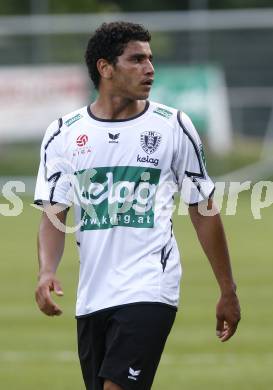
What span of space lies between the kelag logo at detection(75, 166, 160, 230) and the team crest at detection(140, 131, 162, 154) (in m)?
0.10

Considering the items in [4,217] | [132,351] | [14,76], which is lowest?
[4,217]

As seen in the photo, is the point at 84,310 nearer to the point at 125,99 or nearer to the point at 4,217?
the point at 125,99

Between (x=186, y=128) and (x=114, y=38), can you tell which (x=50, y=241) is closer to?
(x=186, y=128)

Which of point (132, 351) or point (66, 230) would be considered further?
point (66, 230)

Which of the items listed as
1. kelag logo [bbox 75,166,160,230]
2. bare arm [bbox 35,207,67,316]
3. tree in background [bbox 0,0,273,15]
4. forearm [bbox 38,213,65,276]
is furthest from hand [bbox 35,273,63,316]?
tree in background [bbox 0,0,273,15]

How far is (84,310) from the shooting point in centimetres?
678

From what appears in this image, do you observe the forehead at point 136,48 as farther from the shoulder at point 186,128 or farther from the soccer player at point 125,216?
the shoulder at point 186,128

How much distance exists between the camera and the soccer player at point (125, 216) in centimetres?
664

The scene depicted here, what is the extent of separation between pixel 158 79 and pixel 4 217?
4543mm

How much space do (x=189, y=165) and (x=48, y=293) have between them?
93 cm

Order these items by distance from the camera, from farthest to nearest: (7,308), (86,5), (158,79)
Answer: (86,5), (158,79), (7,308)

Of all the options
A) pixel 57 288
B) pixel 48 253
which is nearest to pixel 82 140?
pixel 48 253

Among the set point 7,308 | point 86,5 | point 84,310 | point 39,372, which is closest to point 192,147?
point 84,310

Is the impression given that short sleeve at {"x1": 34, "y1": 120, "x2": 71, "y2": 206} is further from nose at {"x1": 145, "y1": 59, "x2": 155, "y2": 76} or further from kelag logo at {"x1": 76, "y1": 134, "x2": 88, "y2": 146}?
nose at {"x1": 145, "y1": 59, "x2": 155, "y2": 76}
